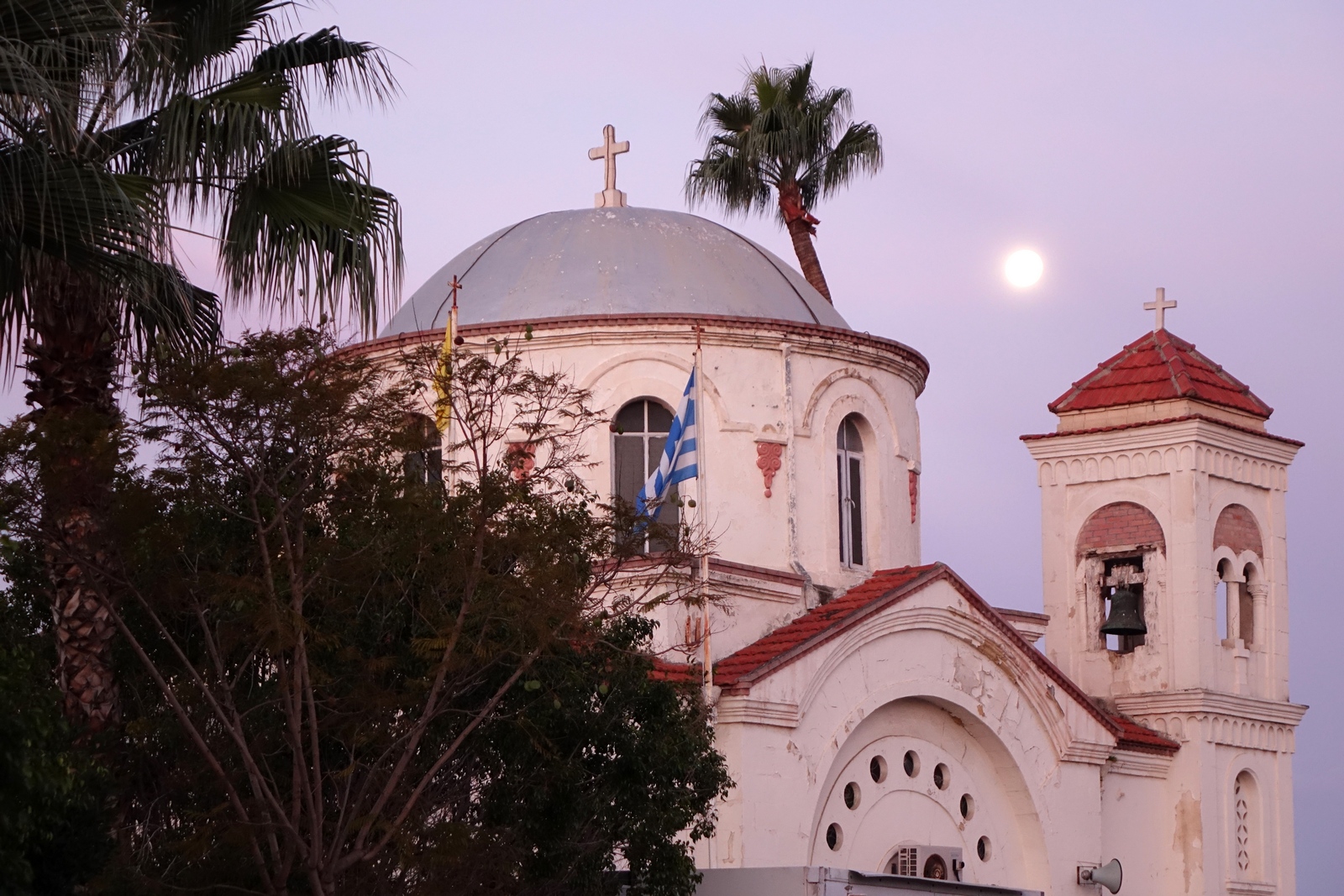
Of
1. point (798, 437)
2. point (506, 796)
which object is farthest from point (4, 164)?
point (798, 437)

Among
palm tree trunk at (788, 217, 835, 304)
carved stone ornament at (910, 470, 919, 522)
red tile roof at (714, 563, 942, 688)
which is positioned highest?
palm tree trunk at (788, 217, 835, 304)

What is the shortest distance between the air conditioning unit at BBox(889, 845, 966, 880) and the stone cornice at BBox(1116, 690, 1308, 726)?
5774 millimetres

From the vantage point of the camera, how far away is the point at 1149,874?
29.3 metres

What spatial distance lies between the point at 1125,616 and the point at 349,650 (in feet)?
55.3

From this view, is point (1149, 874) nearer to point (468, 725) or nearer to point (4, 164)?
point (468, 725)

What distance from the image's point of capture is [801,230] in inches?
1443

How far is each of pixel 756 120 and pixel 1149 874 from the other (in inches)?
582

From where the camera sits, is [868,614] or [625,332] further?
[625,332]

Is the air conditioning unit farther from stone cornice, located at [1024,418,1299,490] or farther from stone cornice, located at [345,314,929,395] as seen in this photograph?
stone cornice, located at [1024,418,1299,490]

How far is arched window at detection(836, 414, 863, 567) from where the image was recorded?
90.6 feet

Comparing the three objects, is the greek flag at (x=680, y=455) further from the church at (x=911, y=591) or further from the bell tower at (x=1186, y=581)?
the bell tower at (x=1186, y=581)

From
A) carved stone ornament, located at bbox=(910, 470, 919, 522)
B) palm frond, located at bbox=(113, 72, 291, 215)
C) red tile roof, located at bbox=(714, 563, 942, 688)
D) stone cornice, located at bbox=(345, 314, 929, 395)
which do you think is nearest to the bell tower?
carved stone ornament, located at bbox=(910, 470, 919, 522)

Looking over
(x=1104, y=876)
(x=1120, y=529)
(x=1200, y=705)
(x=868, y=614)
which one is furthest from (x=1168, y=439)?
(x=868, y=614)

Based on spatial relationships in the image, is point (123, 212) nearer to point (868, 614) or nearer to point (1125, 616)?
point (868, 614)
